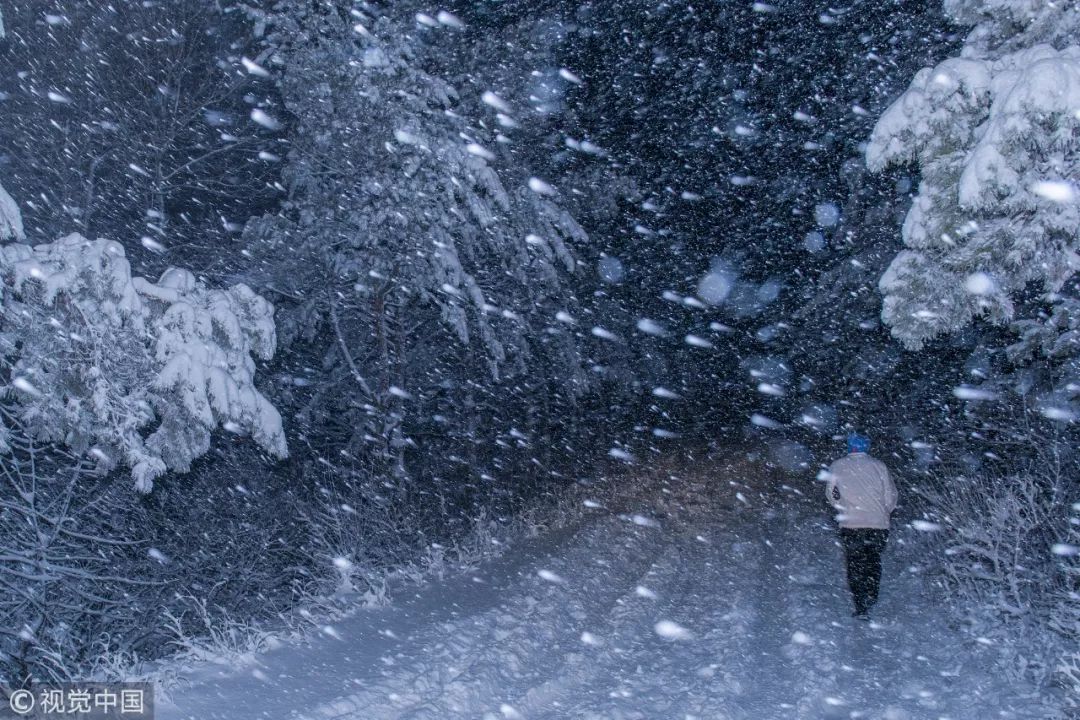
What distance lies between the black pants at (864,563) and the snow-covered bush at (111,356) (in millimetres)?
6424

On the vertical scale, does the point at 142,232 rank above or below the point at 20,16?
below

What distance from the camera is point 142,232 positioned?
52.1 ft

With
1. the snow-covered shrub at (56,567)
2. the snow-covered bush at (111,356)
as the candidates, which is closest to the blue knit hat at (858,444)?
the snow-covered bush at (111,356)

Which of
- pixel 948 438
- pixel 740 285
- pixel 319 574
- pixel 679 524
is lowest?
pixel 679 524

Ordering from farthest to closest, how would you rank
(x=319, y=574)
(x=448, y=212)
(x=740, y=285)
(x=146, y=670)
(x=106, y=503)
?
(x=740, y=285), (x=448, y=212), (x=319, y=574), (x=106, y=503), (x=146, y=670)

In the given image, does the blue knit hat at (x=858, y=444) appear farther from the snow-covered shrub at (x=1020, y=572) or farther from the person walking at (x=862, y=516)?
the snow-covered shrub at (x=1020, y=572)

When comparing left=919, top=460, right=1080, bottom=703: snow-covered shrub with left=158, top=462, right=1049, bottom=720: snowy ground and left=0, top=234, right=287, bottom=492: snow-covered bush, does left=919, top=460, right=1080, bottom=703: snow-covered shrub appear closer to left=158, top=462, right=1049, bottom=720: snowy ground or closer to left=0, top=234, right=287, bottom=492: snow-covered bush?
left=158, top=462, right=1049, bottom=720: snowy ground

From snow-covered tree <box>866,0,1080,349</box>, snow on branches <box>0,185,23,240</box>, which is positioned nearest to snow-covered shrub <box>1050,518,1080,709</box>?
snow-covered tree <box>866,0,1080,349</box>

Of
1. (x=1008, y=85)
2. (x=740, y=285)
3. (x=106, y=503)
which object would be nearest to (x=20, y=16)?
(x=106, y=503)

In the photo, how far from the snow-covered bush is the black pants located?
6.42 metres

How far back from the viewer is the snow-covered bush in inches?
258

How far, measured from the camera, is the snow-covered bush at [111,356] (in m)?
6.55

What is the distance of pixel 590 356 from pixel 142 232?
10.5 meters

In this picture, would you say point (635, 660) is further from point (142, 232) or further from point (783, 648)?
point (142, 232)
